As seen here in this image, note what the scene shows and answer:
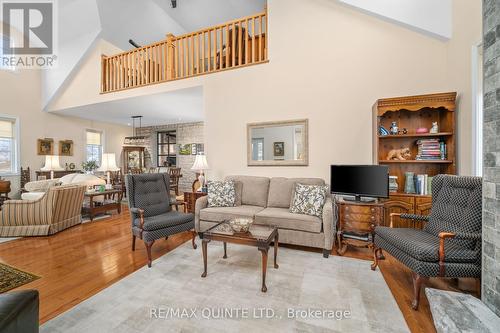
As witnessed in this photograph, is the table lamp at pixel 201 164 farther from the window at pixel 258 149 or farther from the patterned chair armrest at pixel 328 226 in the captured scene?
the patterned chair armrest at pixel 328 226

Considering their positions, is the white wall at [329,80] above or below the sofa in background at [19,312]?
above

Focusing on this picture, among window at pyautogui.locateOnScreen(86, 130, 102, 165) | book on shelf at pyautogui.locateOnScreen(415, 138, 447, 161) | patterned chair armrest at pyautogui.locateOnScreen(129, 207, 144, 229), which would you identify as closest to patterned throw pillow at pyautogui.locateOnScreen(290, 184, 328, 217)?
book on shelf at pyautogui.locateOnScreen(415, 138, 447, 161)

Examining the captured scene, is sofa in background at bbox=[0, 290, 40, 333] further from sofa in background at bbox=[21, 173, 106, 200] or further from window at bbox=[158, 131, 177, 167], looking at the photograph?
window at bbox=[158, 131, 177, 167]

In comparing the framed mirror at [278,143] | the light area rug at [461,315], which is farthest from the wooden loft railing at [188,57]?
the light area rug at [461,315]

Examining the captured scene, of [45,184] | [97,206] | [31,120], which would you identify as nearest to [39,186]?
[45,184]

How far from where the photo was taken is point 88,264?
2.54 m

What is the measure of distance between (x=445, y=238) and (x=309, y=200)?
1446 millimetres

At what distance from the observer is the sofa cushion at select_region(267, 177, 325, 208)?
340 centimetres

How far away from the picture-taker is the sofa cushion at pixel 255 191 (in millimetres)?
3598

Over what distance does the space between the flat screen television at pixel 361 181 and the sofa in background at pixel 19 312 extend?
308 centimetres

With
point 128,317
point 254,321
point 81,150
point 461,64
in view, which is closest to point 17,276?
point 128,317

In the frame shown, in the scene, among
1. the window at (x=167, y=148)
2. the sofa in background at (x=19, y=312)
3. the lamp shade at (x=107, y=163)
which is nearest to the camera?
the sofa in background at (x=19, y=312)

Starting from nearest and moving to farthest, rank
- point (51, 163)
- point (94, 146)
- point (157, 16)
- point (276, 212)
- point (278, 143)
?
point (276, 212) → point (278, 143) → point (51, 163) → point (157, 16) → point (94, 146)

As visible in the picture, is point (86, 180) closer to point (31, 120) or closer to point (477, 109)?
point (31, 120)
